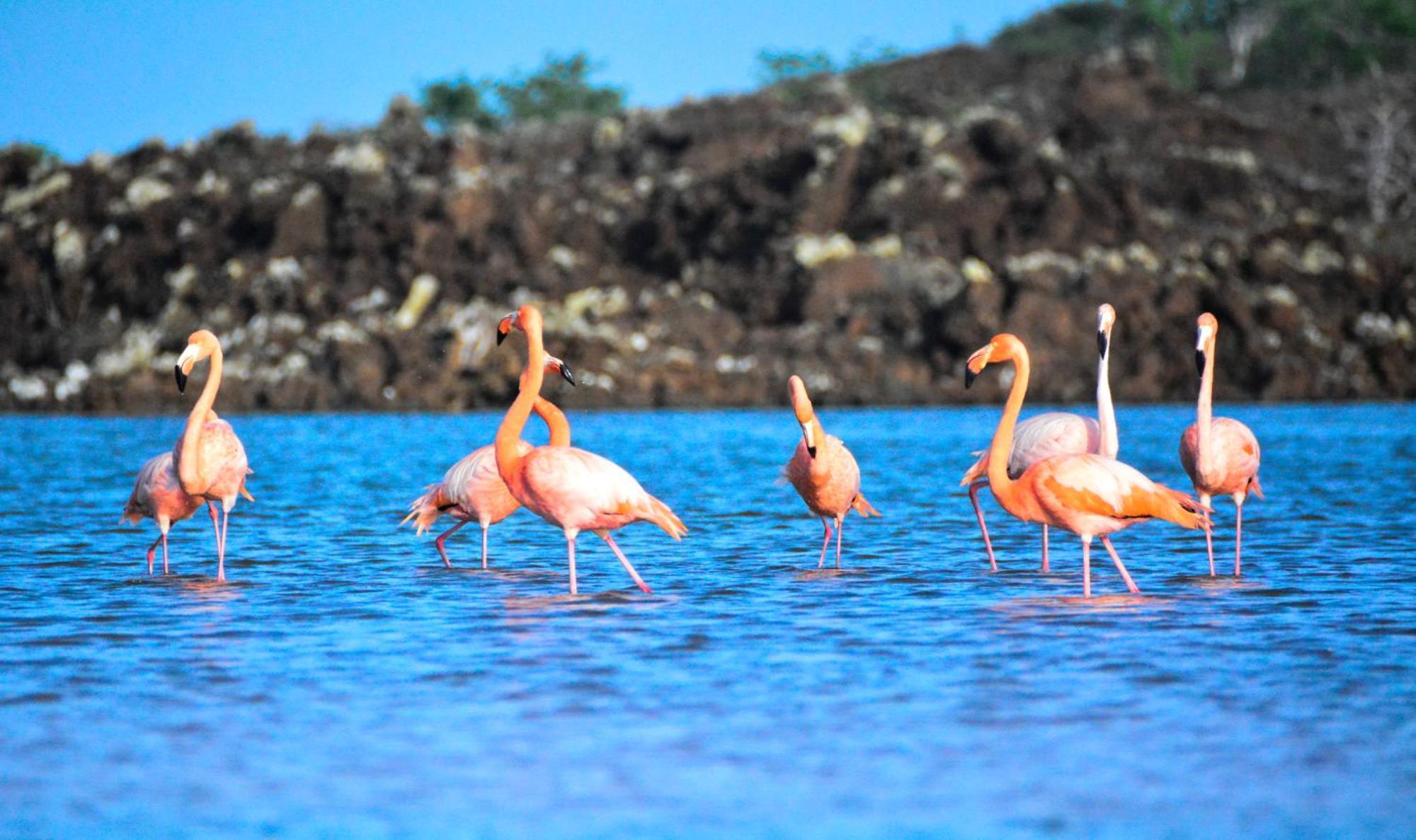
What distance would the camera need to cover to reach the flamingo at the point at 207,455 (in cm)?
1234

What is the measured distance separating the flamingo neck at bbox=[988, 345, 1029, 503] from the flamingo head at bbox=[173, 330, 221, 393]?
5.16 meters

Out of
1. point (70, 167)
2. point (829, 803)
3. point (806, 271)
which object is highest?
point (70, 167)

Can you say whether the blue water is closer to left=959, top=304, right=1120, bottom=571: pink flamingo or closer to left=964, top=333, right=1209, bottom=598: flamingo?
left=964, top=333, right=1209, bottom=598: flamingo

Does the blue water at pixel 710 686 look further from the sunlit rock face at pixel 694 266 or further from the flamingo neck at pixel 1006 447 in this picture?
the sunlit rock face at pixel 694 266

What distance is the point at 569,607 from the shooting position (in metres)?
11.0

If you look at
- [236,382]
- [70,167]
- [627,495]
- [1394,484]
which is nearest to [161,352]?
[236,382]

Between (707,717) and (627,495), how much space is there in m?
4.09

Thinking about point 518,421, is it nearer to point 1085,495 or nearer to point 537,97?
point 1085,495

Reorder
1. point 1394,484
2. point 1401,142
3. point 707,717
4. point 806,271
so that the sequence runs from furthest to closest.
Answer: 1. point 1401,142
2. point 806,271
3. point 1394,484
4. point 707,717

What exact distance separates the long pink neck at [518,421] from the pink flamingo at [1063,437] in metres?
3.21

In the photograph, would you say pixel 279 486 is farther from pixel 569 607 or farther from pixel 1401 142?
pixel 1401 142

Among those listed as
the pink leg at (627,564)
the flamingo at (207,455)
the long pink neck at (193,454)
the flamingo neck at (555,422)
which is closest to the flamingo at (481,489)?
the flamingo neck at (555,422)

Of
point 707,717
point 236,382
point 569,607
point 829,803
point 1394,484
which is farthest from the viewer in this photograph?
point 236,382

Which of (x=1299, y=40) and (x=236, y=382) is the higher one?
(x=1299, y=40)
